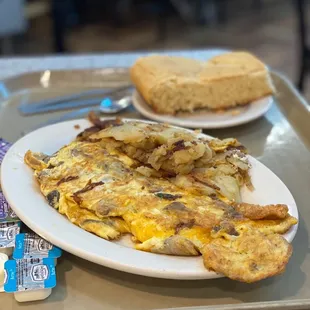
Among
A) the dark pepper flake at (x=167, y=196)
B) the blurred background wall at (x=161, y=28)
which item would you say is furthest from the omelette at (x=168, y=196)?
the blurred background wall at (x=161, y=28)

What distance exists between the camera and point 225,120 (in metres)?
1.36

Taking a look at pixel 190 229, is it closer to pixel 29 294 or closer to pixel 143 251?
pixel 143 251

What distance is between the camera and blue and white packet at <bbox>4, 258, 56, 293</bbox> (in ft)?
2.47

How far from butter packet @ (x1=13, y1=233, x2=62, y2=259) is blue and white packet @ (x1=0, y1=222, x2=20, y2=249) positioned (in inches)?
0.5

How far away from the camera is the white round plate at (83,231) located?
0.75 metres

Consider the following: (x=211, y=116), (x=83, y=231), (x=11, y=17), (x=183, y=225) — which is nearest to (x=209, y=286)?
(x=183, y=225)

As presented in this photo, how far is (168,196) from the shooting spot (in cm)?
88

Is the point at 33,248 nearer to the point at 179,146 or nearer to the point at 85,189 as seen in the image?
the point at 85,189

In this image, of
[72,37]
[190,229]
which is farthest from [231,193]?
[72,37]

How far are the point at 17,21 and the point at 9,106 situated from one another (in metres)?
2.09

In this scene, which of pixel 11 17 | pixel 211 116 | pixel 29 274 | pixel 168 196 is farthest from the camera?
pixel 11 17

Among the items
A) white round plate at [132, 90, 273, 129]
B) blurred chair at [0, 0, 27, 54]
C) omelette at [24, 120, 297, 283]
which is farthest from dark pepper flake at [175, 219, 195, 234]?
blurred chair at [0, 0, 27, 54]

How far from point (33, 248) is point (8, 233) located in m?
0.07

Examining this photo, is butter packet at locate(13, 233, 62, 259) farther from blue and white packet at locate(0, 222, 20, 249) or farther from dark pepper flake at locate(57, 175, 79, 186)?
dark pepper flake at locate(57, 175, 79, 186)
